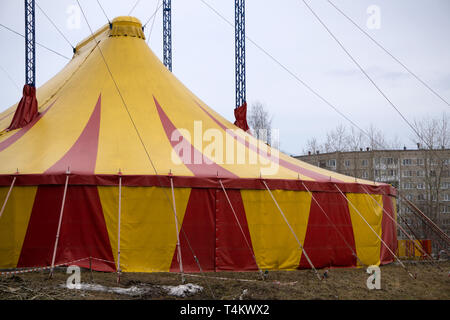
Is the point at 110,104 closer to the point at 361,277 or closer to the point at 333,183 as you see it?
the point at 333,183

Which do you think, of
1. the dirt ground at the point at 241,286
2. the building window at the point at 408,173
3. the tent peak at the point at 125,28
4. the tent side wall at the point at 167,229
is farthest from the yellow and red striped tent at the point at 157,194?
the building window at the point at 408,173

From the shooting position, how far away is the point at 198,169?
308 inches

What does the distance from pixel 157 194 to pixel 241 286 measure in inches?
78.6

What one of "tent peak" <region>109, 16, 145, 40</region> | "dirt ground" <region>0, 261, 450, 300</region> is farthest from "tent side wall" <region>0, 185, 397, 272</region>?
"tent peak" <region>109, 16, 145, 40</region>

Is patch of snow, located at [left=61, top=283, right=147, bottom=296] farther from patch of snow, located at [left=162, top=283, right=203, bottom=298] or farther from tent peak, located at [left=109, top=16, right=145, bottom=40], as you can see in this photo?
tent peak, located at [left=109, top=16, right=145, bottom=40]

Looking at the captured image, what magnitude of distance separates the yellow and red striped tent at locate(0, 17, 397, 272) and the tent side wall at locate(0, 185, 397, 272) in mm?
15

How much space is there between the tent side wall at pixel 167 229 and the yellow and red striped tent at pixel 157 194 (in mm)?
15

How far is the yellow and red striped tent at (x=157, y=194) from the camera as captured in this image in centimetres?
722

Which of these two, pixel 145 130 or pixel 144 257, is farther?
pixel 145 130

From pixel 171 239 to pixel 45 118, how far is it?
3472mm

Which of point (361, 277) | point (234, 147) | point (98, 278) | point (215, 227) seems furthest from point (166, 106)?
point (361, 277)

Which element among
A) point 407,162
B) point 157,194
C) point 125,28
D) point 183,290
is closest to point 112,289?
point 183,290

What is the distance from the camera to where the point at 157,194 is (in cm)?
741

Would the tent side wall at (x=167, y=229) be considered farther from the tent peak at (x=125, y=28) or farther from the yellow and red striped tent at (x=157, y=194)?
the tent peak at (x=125, y=28)
